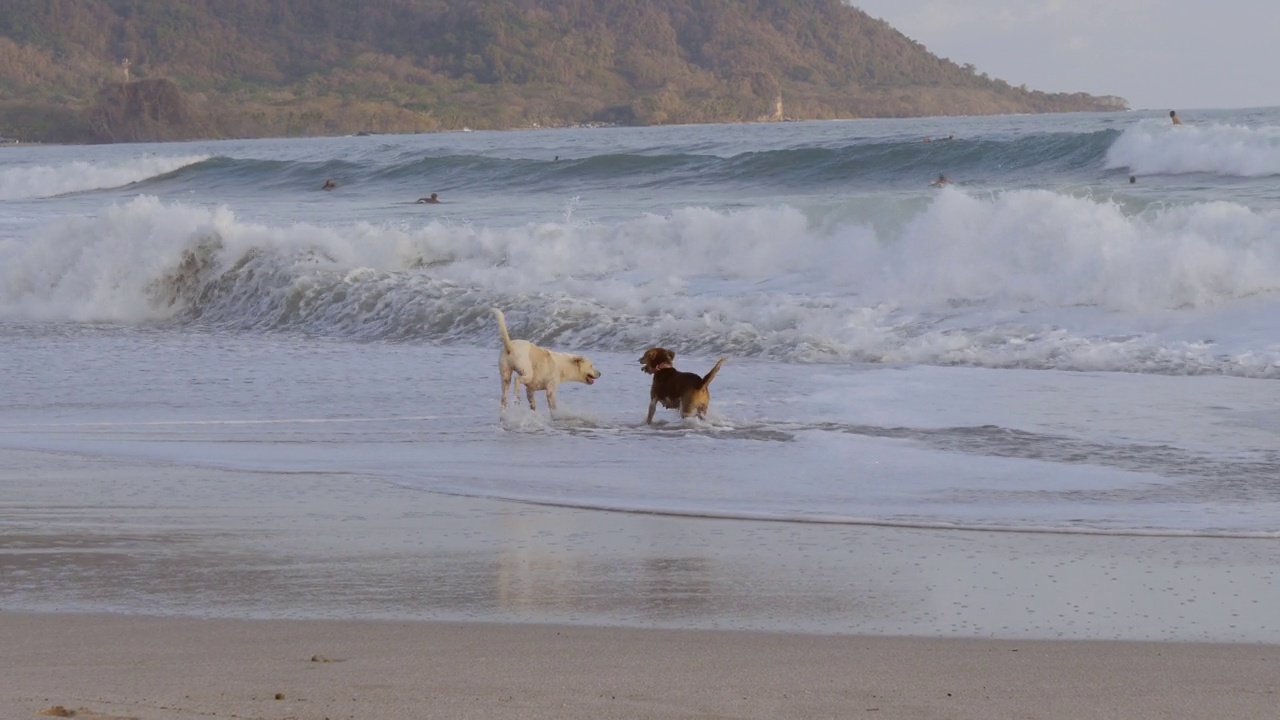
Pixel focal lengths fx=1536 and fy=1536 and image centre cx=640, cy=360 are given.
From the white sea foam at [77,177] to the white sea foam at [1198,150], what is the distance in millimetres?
35397

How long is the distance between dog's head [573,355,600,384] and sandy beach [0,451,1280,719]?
11.9 feet

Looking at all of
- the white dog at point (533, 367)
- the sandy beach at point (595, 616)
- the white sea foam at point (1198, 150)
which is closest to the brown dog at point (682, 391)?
the white dog at point (533, 367)

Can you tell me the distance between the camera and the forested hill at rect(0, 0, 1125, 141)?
12762 cm

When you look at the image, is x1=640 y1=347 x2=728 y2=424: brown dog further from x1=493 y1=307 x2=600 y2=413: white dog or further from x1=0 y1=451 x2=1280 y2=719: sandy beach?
x1=0 y1=451 x2=1280 y2=719: sandy beach

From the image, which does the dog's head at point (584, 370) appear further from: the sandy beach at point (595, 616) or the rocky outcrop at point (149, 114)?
the rocky outcrop at point (149, 114)

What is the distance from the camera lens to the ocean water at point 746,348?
305 inches

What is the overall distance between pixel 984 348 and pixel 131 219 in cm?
1393

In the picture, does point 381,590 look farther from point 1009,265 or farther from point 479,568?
point 1009,265

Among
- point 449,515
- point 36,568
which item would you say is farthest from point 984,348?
point 36,568

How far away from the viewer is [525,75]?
133250 millimetres

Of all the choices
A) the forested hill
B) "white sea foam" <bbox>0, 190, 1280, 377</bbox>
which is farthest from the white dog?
the forested hill

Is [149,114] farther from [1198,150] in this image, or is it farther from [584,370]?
[584,370]

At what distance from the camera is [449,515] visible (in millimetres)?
6906

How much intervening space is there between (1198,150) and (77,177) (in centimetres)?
4111
